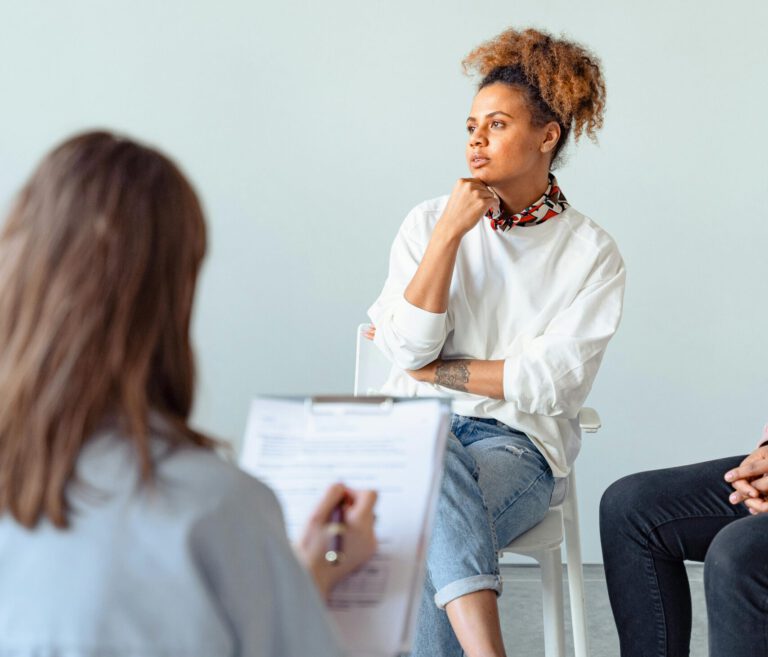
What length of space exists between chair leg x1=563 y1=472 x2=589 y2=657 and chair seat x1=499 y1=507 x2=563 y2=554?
7.1 inches

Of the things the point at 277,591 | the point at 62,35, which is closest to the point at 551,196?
the point at 277,591

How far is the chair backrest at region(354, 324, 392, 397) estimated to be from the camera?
216cm

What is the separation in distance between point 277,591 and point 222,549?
0.07m

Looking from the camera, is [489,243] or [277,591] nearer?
[277,591]

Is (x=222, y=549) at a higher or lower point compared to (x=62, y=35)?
lower

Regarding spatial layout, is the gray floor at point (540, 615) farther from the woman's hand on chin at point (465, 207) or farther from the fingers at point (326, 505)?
the fingers at point (326, 505)

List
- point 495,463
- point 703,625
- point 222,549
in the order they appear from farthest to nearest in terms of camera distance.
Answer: point 703,625 → point 495,463 → point 222,549

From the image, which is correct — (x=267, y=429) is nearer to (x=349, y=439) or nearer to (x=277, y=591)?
(x=349, y=439)

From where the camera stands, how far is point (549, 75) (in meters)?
2.01

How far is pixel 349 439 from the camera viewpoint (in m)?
1.06

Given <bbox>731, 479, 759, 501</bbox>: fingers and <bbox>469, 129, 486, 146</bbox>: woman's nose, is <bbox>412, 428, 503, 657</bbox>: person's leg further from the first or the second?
<bbox>469, 129, 486, 146</bbox>: woman's nose

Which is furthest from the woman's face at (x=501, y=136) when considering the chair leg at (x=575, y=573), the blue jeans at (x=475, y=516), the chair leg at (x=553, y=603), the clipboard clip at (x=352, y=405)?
the clipboard clip at (x=352, y=405)

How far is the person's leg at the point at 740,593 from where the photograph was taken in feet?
4.87

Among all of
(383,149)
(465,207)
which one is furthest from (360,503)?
(383,149)
